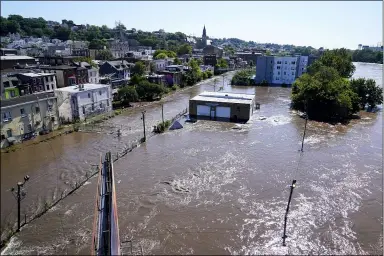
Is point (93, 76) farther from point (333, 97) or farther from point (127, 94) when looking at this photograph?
point (333, 97)

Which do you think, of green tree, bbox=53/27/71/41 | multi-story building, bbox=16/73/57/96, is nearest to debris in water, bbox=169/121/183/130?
multi-story building, bbox=16/73/57/96

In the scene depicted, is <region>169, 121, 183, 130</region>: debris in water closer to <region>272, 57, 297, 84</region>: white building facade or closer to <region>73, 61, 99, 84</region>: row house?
<region>73, 61, 99, 84</region>: row house

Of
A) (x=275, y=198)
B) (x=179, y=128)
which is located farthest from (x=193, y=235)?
(x=179, y=128)

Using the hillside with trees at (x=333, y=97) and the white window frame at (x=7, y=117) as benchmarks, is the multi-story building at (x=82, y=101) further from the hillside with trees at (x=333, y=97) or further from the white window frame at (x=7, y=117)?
the hillside with trees at (x=333, y=97)

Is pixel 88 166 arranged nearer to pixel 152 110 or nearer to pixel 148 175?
pixel 148 175

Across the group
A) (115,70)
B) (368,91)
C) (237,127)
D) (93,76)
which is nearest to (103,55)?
(115,70)

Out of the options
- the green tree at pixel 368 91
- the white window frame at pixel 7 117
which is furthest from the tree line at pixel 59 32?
the green tree at pixel 368 91
